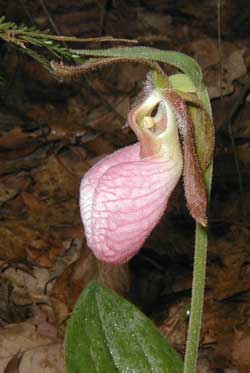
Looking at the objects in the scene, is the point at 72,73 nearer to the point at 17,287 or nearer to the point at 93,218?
the point at 93,218

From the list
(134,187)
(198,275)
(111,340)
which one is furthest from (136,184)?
(111,340)

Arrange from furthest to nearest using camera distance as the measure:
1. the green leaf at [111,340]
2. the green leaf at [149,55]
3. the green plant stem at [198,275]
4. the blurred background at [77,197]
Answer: the blurred background at [77,197], the green leaf at [111,340], the green plant stem at [198,275], the green leaf at [149,55]

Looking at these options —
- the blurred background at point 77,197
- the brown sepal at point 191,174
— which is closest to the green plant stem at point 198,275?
the brown sepal at point 191,174

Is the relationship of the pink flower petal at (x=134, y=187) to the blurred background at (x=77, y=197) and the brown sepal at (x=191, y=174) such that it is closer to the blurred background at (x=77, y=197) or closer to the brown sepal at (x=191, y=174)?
the brown sepal at (x=191, y=174)

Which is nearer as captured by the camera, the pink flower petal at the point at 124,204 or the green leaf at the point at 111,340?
the pink flower petal at the point at 124,204

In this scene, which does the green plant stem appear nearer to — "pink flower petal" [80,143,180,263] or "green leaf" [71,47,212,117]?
"pink flower petal" [80,143,180,263]

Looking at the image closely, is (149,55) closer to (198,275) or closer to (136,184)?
(136,184)
